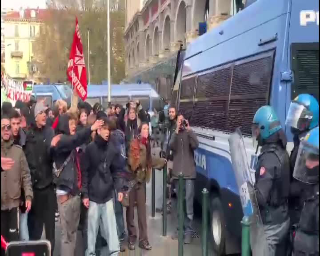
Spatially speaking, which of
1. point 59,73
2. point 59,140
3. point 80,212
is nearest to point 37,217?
point 80,212

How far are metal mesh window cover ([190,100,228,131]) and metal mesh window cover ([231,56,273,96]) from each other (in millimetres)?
477

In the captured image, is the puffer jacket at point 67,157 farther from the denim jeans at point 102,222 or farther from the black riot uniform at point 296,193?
the black riot uniform at point 296,193

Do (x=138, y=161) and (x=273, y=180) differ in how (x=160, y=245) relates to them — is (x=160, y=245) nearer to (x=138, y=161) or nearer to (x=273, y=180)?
(x=138, y=161)

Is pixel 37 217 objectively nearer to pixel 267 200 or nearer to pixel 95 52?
pixel 267 200

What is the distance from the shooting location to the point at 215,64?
7469mm

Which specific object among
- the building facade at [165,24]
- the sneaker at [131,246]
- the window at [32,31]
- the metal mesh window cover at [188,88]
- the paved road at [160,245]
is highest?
the window at [32,31]

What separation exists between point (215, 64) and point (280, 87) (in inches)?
102

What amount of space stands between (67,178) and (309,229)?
3.07m

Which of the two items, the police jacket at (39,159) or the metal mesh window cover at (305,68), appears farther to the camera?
the police jacket at (39,159)

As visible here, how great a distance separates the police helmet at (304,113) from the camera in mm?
4391

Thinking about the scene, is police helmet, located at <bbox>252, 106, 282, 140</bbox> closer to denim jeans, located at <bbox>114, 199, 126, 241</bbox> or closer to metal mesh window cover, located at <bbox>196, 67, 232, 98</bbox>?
metal mesh window cover, located at <bbox>196, 67, 232, 98</bbox>

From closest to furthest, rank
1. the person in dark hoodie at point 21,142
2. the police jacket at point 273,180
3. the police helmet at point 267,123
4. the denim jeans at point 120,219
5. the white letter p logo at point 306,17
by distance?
1. the police jacket at point 273,180
2. the police helmet at point 267,123
3. the white letter p logo at point 306,17
4. the person in dark hoodie at point 21,142
5. the denim jeans at point 120,219

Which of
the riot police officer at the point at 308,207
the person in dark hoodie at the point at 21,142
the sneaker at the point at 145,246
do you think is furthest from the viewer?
the sneaker at the point at 145,246

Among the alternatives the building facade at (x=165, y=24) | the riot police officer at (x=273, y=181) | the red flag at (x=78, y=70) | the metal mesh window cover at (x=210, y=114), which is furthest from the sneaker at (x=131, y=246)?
the building facade at (x=165, y=24)
